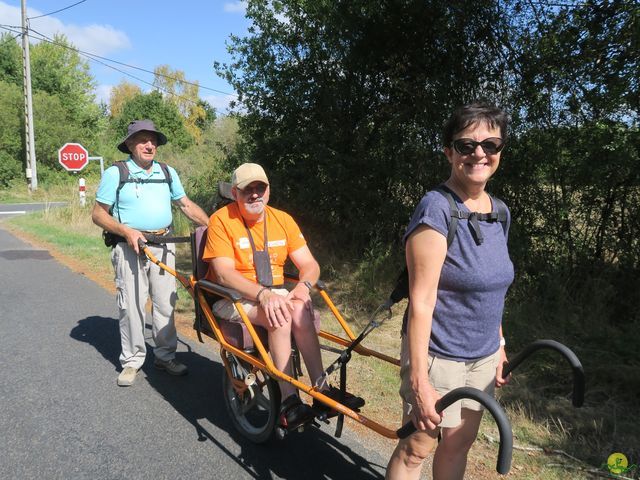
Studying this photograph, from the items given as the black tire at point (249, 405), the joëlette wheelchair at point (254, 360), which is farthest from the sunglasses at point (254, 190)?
the black tire at point (249, 405)

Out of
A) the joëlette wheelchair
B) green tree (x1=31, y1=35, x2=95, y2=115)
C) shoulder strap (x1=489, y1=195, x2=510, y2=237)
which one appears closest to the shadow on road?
the joëlette wheelchair

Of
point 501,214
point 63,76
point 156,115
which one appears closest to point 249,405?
point 501,214

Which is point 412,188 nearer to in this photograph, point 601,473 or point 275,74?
point 275,74

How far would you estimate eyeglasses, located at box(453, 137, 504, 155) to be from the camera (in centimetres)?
201

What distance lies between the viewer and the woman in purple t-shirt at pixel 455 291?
76.4 inches

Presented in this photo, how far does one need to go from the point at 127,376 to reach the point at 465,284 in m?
3.16

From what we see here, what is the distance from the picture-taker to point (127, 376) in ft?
13.7

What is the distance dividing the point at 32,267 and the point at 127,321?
5.78 meters

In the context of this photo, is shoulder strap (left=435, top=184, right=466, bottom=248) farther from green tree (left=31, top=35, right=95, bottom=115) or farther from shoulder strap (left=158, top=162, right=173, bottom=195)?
green tree (left=31, top=35, right=95, bottom=115)

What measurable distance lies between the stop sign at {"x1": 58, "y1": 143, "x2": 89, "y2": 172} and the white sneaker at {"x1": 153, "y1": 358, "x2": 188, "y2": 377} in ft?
57.5

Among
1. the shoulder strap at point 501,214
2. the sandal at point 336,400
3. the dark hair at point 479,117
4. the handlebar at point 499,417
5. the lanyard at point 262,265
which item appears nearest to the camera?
the handlebar at point 499,417

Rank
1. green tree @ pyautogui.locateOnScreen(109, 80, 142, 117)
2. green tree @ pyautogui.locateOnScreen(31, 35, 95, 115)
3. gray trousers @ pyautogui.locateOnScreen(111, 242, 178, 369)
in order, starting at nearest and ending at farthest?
gray trousers @ pyautogui.locateOnScreen(111, 242, 178, 369), green tree @ pyautogui.locateOnScreen(31, 35, 95, 115), green tree @ pyautogui.locateOnScreen(109, 80, 142, 117)

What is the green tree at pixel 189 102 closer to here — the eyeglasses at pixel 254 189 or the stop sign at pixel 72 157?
the stop sign at pixel 72 157

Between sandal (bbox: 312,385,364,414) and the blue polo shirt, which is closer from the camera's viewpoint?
sandal (bbox: 312,385,364,414)
